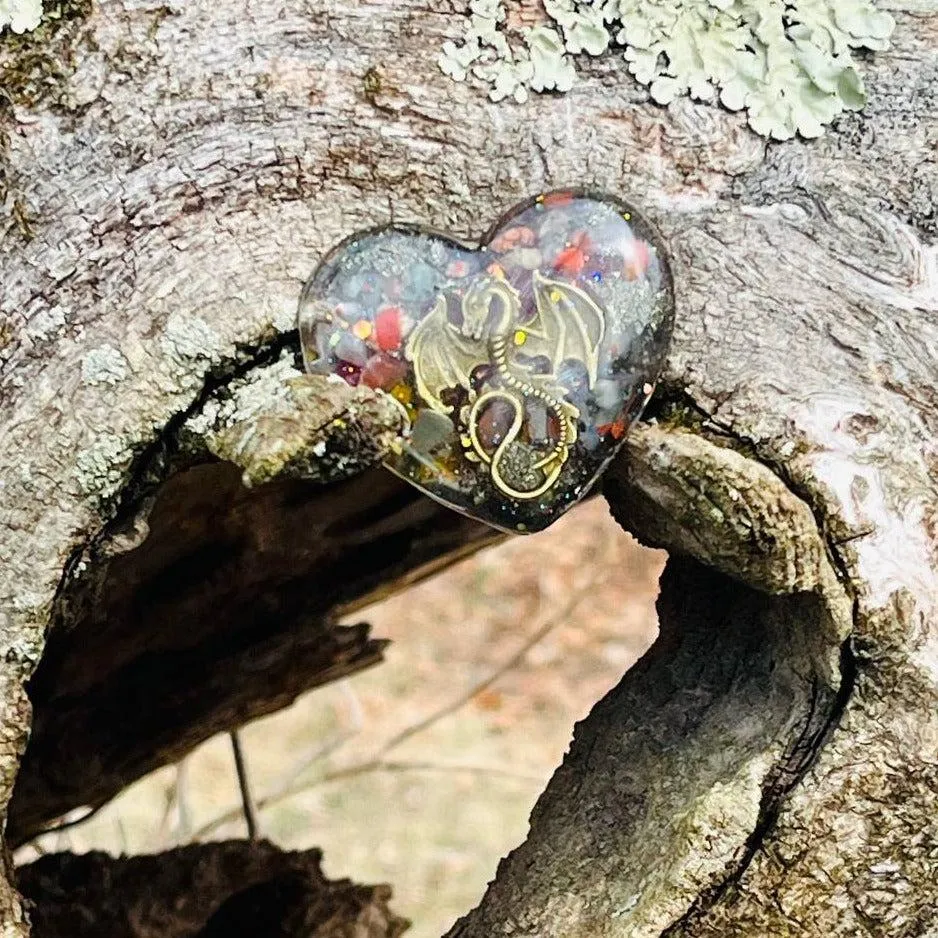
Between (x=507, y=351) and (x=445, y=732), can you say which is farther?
(x=445, y=732)

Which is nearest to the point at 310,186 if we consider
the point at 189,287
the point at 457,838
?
the point at 189,287

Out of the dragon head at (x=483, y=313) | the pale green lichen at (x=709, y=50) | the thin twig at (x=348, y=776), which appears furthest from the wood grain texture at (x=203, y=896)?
the pale green lichen at (x=709, y=50)

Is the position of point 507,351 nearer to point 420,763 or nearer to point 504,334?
point 504,334

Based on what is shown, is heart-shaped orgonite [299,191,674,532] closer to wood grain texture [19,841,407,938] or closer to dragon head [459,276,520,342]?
dragon head [459,276,520,342]

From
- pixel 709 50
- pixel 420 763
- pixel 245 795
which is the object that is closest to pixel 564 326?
pixel 709 50

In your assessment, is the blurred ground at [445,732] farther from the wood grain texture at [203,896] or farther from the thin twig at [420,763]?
the wood grain texture at [203,896]

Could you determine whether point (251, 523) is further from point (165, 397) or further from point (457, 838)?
point (457, 838)

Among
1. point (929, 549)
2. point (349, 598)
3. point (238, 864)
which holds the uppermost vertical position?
point (929, 549)
